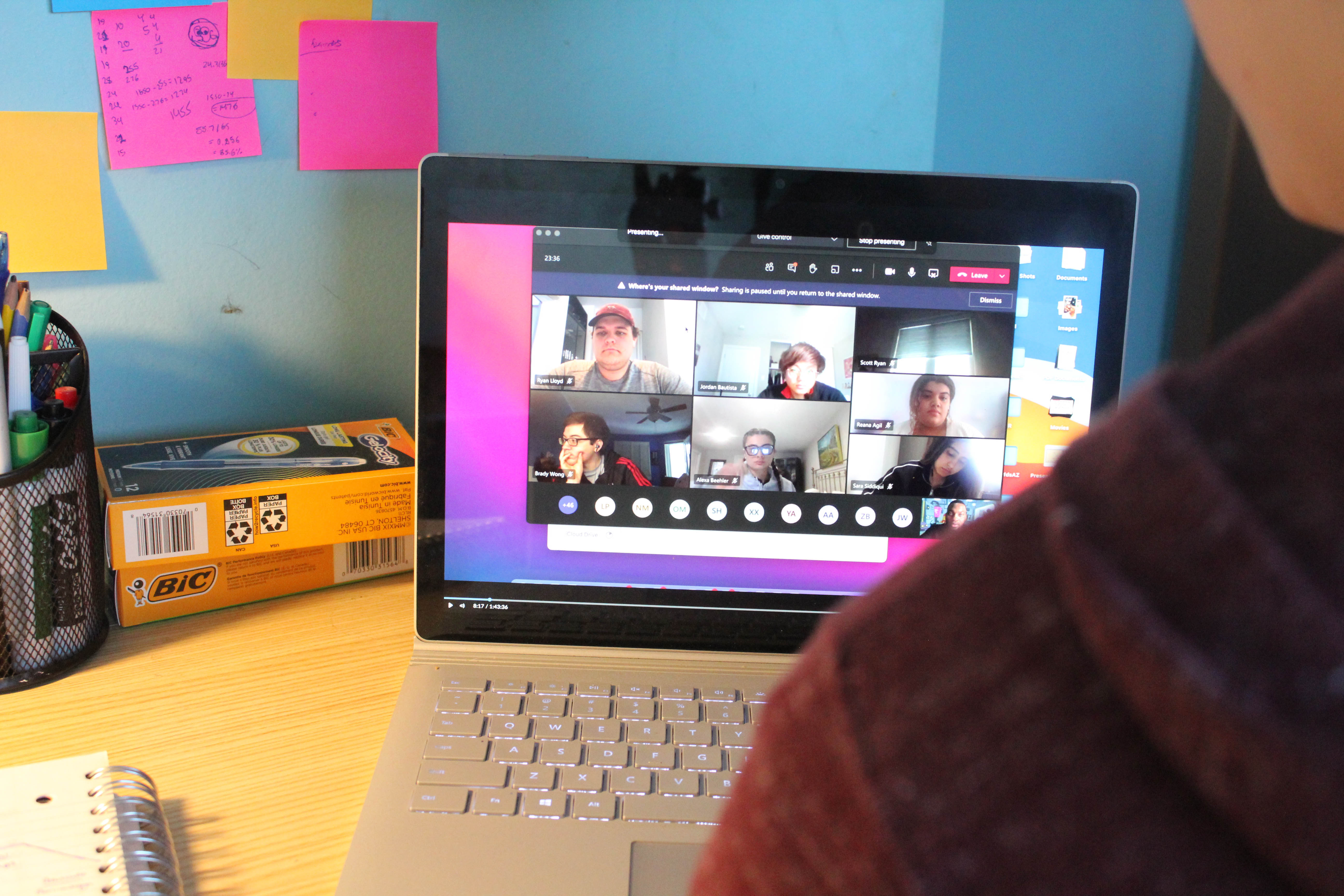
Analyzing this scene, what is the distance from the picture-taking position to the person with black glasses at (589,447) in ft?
2.08

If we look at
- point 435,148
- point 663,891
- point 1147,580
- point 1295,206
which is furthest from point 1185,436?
Answer: point 435,148

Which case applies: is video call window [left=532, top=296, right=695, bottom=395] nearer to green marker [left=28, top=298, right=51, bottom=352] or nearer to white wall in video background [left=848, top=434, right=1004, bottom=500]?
white wall in video background [left=848, top=434, right=1004, bottom=500]

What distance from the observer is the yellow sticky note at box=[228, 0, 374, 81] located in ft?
2.44

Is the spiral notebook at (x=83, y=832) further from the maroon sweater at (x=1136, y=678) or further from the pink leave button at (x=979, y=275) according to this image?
the pink leave button at (x=979, y=275)

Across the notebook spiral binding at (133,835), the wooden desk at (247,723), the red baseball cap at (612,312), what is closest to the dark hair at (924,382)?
the red baseball cap at (612,312)

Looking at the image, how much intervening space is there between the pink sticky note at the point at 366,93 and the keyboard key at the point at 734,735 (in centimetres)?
55

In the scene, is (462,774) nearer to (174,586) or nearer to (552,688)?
(552,688)

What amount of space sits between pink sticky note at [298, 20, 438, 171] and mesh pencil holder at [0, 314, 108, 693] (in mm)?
270

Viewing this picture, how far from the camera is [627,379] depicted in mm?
632

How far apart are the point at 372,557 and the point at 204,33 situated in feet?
1.50

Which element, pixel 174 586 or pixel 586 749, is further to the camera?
pixel 174 586

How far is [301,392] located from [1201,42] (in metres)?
0.78

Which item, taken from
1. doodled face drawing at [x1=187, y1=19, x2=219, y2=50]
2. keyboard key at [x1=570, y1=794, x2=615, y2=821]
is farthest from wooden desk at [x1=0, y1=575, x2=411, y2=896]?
doodled face drawing at [x1=187, y1=19, x2=219, y2=50]

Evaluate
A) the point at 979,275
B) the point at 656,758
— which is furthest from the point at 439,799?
the point at 979,275
